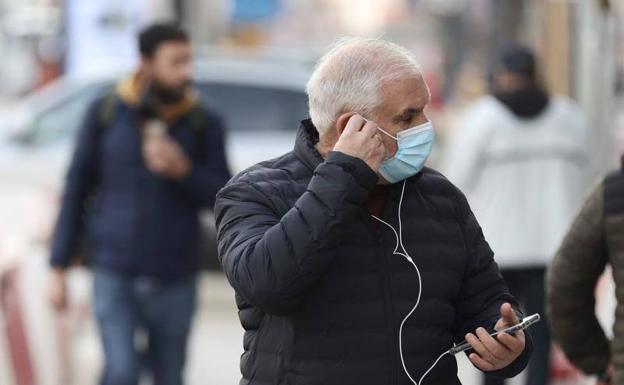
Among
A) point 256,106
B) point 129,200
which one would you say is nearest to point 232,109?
point 256,106

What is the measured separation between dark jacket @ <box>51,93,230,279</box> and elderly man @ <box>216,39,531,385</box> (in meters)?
2.63

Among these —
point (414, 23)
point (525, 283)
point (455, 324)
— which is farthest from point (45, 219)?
point (414, 23)

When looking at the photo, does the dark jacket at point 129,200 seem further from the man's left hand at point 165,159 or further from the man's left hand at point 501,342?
the man's left hand at point 501,342

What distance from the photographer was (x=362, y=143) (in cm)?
335

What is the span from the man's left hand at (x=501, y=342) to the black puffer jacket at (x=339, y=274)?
0.35 feet

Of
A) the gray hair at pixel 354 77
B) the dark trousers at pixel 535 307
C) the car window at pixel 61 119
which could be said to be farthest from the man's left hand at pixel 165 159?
the car window at pixel 61 119

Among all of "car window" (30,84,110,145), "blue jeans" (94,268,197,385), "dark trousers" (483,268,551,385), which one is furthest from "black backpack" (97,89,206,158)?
"car window" (30,84,110,145)

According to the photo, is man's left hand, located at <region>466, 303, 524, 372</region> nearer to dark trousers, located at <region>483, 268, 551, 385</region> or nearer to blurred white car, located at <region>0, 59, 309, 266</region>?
dark trousers, located at <region>483, 268, 551, 385</region>

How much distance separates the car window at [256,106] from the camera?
13.7 metres

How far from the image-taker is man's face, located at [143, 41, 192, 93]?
6.21m

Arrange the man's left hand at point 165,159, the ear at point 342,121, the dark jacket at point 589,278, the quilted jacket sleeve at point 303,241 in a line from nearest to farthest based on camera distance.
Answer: the quilted jacket sleeve at point 303,241 < the ear at point 342,121 < the dark jacket at point 589,278 < the man's left hand at point 165,159

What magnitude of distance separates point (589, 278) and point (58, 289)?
2.47m

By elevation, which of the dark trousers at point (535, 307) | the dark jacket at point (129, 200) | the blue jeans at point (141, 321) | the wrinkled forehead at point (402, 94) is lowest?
the dark trousers at point (535, 307)

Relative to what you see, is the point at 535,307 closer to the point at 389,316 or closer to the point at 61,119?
the point at 389,316
